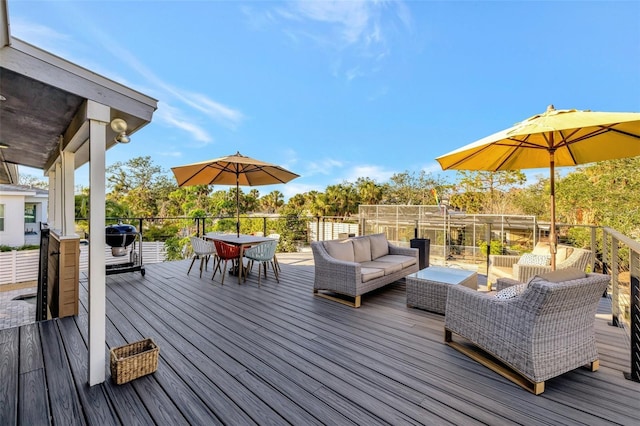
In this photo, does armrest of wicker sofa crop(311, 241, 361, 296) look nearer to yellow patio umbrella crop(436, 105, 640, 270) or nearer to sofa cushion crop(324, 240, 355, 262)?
sofa cushion crop(324, 240, 355, 262)

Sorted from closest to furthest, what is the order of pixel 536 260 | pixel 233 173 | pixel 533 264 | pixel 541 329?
pixel 541 329 → pixel 533 264 → pixel 536 260 → pixel 233 173

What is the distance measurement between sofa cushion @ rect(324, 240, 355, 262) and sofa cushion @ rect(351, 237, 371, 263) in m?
0.10

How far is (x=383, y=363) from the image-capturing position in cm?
223

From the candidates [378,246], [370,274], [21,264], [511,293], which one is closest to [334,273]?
[370,274]

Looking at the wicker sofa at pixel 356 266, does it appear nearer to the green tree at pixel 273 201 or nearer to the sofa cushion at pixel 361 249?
the sofa cushion at pixel 361 249

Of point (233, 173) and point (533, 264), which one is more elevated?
point (233, 173)

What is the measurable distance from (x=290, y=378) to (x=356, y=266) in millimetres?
1752

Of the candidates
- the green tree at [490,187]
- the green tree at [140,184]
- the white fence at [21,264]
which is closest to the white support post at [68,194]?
the white fence at [21,264]

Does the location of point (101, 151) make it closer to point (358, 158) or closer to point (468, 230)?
point (468, 230)

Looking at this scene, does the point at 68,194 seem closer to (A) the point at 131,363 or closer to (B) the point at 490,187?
(A) the point at 131,363

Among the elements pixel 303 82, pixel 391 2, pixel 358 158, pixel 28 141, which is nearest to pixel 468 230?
pixel 391 2

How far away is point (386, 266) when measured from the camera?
4.18m

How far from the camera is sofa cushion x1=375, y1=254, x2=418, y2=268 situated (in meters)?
4.51

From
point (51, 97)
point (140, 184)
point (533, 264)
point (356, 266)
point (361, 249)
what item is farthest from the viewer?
point (140, 184)
